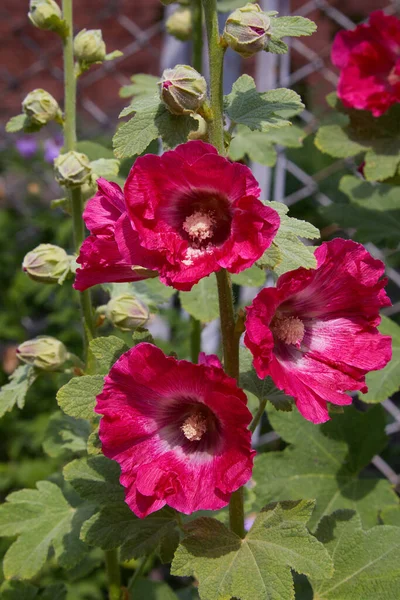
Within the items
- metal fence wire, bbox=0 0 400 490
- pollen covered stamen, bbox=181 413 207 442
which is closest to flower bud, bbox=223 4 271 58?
pollen covered stamen, bbox=181 413 207 442

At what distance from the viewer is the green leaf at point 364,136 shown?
132 cm

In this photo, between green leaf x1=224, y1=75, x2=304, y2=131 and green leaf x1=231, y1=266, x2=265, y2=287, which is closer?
green leaf x1=224, y1=75, x2=304, y2=131

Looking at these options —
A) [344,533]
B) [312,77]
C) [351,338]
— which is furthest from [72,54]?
[312,77]

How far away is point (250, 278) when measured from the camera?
132 cm

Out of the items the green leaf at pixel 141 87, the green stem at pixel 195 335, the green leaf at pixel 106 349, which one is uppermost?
the green leaf at pixel 141 87

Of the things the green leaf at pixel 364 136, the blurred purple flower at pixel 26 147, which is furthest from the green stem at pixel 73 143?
the blurred purple flower at pixel 26 147

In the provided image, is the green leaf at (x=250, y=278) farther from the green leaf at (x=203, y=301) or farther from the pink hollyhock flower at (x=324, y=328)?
the pink hollyhock flower at (x=324, y=328)

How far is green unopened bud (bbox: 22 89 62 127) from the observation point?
106 cm

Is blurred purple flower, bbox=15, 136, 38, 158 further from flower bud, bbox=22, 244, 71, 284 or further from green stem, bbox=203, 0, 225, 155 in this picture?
green stem, bbox=203, 0, 225, 155

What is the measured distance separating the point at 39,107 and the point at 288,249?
489 mm

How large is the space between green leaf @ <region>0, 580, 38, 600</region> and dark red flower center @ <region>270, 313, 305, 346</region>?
65cm

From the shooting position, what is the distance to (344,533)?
3.07 feet

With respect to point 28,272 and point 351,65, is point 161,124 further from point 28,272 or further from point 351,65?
point 351,65

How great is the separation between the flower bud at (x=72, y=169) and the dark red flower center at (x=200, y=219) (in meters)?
0.26
